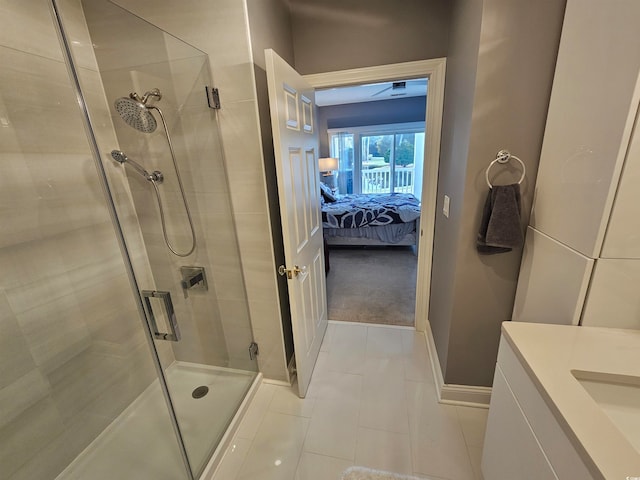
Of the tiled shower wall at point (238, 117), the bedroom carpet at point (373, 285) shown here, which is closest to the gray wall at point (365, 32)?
the tiled shower wall at point (238, 117)

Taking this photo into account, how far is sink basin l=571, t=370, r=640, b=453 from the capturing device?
0.75 meters

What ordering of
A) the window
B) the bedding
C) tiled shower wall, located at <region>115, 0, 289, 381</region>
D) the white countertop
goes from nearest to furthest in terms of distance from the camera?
the white countertop, tiled shower wall, located at <region>115, 0, 289, 381</region>, the bedding, the window

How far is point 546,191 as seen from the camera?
44.9 inches

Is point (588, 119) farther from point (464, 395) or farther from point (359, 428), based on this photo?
point (359, 428)

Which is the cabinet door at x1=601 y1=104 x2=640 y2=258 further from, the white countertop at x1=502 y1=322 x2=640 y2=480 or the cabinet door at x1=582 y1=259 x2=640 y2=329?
the white countertop at x1=502 y1=322 x2=640 y2=480

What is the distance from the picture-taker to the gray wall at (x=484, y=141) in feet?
3.61

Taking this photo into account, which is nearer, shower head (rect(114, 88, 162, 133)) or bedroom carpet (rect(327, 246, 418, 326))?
shower head (rect(114, 88, 162, 133))

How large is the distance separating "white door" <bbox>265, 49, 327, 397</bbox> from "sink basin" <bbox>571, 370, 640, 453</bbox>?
1.21 meters

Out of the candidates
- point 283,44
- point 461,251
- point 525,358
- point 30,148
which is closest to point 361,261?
point 461,251

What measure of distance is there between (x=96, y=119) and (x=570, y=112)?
2120mm

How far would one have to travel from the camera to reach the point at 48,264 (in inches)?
50.4

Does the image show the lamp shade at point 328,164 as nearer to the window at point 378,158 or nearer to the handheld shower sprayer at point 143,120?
the window at point 378,158

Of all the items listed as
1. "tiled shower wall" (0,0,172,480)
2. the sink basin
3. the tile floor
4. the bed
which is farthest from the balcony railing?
the sink basin

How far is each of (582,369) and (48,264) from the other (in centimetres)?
212
